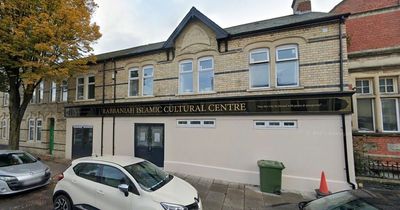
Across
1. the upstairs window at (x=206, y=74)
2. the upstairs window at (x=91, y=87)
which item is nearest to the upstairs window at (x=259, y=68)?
the upstairs window at (x=206, y=74)

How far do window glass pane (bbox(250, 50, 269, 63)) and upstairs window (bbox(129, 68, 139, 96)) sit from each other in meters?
6.41

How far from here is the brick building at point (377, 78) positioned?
902cm

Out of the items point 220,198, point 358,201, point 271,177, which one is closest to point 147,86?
point 220,198

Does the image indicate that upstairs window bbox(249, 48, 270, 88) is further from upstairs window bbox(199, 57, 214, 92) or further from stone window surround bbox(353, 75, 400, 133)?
stone window surround bbox(353, 75, 400, 133)

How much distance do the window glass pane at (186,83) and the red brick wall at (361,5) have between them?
9141 millimetres

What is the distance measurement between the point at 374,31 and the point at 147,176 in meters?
12.1

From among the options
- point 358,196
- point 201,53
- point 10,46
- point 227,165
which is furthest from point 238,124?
point 10,46

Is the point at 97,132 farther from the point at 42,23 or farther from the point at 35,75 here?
the point at 42,23

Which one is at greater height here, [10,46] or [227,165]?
[10,46]

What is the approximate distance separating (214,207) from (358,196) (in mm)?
3984

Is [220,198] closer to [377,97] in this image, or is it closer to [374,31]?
A: [377,97]

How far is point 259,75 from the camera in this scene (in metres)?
8.77

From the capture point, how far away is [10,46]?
29.8 ft

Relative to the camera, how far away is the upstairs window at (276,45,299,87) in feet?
26.8
